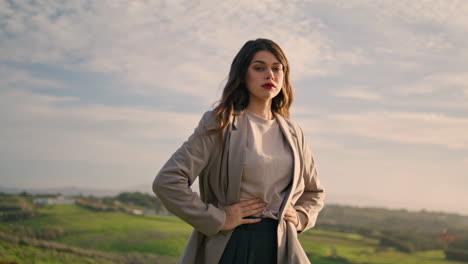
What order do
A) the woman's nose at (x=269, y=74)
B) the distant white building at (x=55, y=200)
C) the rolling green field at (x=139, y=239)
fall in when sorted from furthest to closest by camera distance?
the distant white building at (x=55, y=200) → the rolling green field at (x=139, y=239) → the woman's nose at (x=269, y=74)

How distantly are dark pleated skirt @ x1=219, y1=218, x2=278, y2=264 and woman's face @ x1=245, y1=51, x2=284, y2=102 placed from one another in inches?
27.0

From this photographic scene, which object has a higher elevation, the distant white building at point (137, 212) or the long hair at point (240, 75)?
the long hair at point (240, 75)

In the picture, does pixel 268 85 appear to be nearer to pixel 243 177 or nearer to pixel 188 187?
pixel 243 177

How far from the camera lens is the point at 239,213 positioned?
7.81 feet

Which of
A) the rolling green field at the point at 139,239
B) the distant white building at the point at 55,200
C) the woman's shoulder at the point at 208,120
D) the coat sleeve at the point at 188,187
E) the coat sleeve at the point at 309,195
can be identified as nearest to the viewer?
the coat sleeve at the point at 188,187

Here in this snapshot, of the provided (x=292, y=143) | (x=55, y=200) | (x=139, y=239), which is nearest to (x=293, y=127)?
(x=292, y=143)

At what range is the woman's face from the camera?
102 inches

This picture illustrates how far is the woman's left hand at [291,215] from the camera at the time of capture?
2510mm

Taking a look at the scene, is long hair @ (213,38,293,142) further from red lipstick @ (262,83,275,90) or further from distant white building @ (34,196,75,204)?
distant white building @ (34,196,75,204)

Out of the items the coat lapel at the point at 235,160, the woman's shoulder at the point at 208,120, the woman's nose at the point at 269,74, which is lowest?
the coat lapel at the point at 235,160

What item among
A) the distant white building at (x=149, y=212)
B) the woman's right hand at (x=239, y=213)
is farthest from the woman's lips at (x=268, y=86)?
the distant white building at (x=149, y=212)

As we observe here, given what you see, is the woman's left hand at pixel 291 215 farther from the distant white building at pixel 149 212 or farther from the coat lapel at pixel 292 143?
the distant white building at pixel 149 212

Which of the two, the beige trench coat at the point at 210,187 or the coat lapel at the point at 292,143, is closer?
the beige trench coat at the point at 210,187

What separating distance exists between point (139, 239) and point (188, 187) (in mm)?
4165
